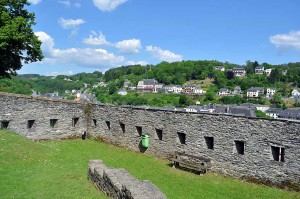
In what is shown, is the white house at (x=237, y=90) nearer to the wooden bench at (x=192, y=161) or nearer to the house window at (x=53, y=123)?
the house window at (x=53, y=123)

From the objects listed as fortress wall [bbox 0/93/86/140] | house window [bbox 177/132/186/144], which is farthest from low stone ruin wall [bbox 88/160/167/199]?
fortress wall [bbox 0/93/86/140]

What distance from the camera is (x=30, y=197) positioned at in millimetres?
9617

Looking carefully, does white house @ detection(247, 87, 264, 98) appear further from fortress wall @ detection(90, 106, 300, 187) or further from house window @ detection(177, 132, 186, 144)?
house window @ detection(177, 132, 186, 144)

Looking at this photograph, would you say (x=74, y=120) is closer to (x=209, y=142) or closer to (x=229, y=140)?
(x=209, y=142)

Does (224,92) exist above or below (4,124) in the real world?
below

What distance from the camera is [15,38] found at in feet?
75.9

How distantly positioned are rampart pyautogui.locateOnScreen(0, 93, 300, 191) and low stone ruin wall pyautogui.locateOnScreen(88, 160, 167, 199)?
5526 mm

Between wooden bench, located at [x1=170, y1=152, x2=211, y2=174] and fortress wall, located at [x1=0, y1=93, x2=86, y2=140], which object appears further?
fortress wall, located at [x1=0, y1=93, x2=86, y2=140]

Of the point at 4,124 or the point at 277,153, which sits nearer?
the point at 277,153

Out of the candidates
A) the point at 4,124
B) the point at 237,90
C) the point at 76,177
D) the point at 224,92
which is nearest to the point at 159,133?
the point at 76,177

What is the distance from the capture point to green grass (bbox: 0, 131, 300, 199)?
35.1 ft

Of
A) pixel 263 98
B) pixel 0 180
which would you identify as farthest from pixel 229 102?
pixel 0 180

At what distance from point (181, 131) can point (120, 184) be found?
739cm

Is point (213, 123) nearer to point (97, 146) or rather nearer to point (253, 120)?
point (253, 120)
